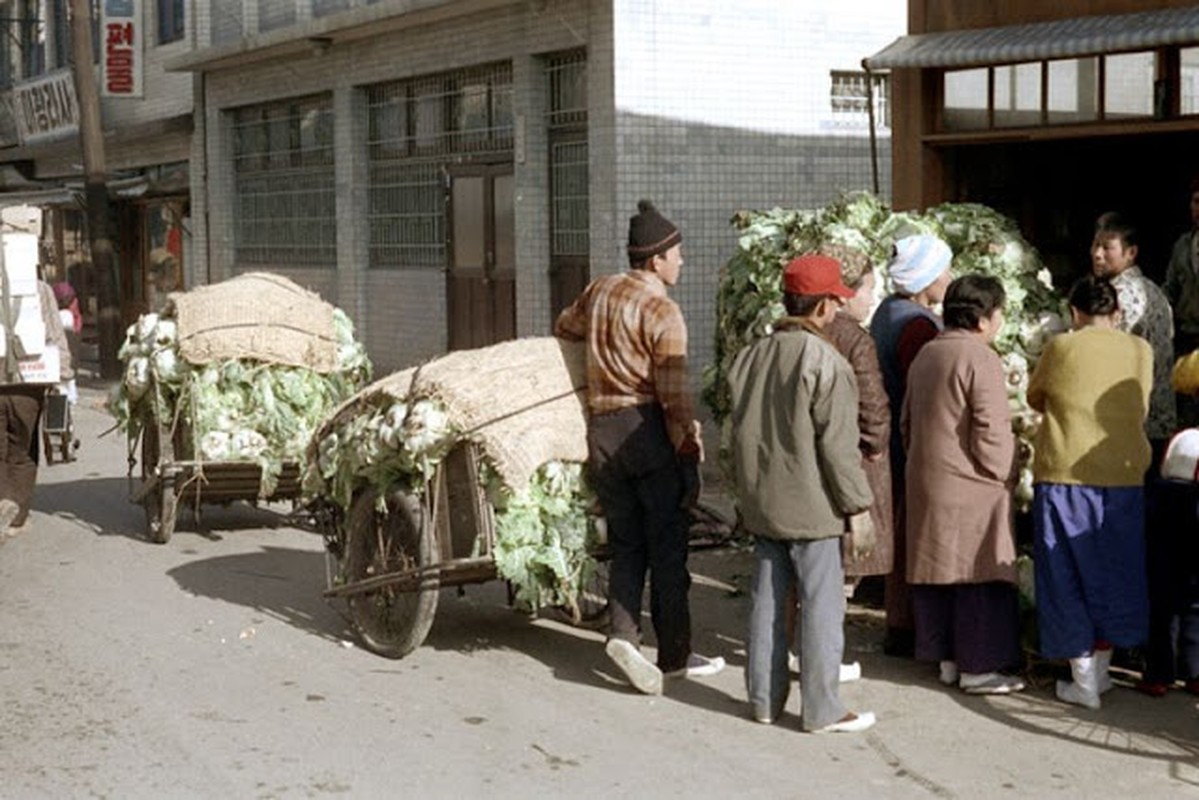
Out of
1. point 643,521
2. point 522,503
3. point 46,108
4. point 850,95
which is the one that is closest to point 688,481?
point 643,521

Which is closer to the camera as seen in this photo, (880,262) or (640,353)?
(640,353)

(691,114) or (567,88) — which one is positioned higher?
(567,88)

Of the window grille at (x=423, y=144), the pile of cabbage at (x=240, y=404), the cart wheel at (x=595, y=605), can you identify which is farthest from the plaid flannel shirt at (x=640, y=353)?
the window grille at (x=423, y=144)

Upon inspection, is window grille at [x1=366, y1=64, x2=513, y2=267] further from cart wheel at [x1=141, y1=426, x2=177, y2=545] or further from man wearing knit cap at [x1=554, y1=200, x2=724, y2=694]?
man wearing knit cap at [x1=554, y1=200, x2=724, y2=694]

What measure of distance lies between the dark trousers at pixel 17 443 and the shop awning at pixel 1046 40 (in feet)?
20.0

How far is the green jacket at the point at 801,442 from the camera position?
7.11m

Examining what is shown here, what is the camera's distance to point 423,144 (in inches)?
837

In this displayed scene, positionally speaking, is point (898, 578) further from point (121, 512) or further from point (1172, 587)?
point (121, 512)

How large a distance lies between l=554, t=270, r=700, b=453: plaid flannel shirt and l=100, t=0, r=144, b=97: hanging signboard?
22.1 metres

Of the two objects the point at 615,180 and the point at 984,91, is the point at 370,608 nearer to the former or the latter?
the point at 984,91

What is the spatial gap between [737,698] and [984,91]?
491cm

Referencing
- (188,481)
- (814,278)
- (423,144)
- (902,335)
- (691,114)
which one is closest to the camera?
(814,278)

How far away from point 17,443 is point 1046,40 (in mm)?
7199

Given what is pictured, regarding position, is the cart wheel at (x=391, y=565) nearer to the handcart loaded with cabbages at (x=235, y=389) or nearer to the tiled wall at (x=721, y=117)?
the handcart loaded with cabbages at (x=235, y=389)
